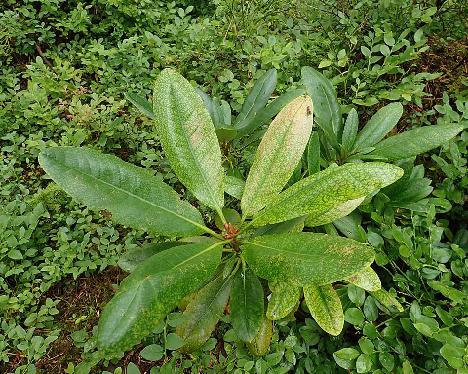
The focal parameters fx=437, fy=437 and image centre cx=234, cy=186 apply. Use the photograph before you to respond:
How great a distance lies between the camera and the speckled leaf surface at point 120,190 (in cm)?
106

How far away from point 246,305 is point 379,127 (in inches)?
32.7

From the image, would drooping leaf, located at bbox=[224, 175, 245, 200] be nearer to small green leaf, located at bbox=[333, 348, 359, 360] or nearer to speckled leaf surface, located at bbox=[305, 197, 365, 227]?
speckled leaf surface, located at bbox=[305, 197, 365, 227]

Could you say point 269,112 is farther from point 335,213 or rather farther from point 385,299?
point 385,299

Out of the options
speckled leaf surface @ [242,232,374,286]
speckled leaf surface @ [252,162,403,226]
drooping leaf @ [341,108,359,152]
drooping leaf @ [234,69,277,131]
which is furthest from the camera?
drooping leaf @ [234,69,277,131]

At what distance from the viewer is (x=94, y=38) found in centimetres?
305

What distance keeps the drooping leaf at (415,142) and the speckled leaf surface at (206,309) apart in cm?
68

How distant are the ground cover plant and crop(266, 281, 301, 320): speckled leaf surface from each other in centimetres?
2

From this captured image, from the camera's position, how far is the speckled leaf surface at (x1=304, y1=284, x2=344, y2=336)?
128cm

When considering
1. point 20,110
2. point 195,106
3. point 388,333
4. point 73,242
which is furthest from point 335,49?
point 20,110

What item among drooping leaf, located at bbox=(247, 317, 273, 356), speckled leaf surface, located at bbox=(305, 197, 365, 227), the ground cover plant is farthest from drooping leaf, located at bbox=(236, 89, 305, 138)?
drooping leaf, located at bbox=(247, 317, 273, 356)

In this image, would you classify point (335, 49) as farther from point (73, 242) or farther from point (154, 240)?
point (73, 242)

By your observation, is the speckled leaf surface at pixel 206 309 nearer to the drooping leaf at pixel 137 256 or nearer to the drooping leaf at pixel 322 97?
the drooping leaf at pixel 137 256

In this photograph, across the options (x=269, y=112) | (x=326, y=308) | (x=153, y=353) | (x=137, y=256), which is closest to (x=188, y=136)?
(x=137, y=256)

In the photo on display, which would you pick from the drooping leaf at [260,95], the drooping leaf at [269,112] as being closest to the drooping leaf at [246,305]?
the drooping leaf at [269,112]
